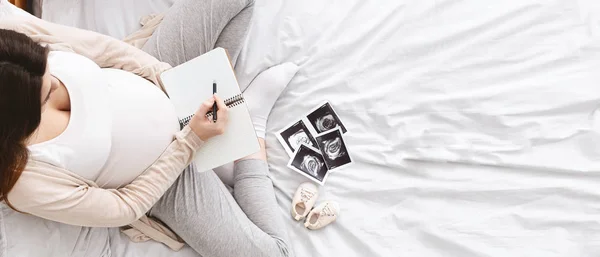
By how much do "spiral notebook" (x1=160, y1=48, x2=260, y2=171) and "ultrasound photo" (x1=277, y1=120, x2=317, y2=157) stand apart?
0.28 meters

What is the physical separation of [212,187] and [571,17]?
1.01m

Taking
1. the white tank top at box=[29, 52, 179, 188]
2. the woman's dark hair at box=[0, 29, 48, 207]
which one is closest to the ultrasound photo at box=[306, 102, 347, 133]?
the white tank top at box=[29, 52, 179, 188]

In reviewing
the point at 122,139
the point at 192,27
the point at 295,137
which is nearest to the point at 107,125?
the point at 122,139

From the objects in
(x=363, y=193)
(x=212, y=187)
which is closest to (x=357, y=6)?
(x=363, y=193)

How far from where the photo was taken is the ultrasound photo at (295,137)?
51.6 inches

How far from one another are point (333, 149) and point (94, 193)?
2.01 ft

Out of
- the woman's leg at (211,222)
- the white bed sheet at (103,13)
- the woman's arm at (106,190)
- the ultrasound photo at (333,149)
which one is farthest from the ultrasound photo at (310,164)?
the white bed sheet at (103,13)

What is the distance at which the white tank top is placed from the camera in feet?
2.86

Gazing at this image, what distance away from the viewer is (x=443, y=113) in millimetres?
1244

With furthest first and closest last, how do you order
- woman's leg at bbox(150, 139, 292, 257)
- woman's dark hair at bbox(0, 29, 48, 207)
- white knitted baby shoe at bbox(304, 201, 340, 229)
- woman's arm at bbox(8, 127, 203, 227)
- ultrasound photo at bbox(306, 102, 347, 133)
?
1. ultrasound photo at bbox(306, 102, 347, 133)
2. white knitted baby shoe at bbox(304, 201, 340, 229)
3. woman's leg at bbox(150, 139, 292, 257)
4. woman's arm at bbox(8, 127, 203, 227)
5. woman's dark hair at bbox(0, 29, 48, 207)

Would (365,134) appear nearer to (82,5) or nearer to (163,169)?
(163,169)

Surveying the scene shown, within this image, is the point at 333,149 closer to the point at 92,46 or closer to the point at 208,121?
the point at 208,121

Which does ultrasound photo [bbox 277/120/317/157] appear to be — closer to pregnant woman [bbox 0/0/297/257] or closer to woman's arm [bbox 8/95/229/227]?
pregnant woman [bbox 0/0/297/257]

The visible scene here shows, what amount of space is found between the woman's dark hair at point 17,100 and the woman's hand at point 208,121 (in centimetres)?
30
